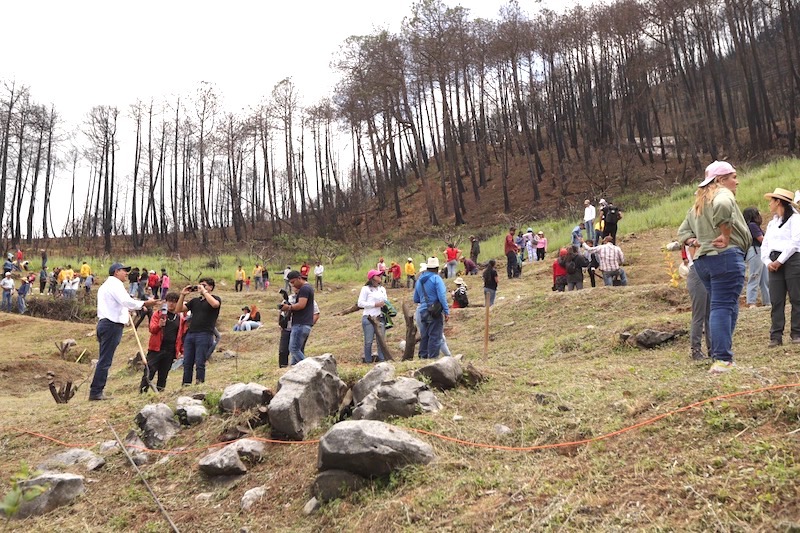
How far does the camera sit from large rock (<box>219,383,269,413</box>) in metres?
6.11

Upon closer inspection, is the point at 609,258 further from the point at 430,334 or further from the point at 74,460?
the point at 74,460

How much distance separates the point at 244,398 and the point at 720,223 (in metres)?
4.73

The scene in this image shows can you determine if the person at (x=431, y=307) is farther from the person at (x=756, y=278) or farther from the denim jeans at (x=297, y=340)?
the person at (x=756, y=278)

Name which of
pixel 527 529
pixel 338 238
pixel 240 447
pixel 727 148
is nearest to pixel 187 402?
pixel 240 447

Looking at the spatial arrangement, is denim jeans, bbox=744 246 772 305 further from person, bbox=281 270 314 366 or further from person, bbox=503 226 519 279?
person, bbox=503 226 519 279

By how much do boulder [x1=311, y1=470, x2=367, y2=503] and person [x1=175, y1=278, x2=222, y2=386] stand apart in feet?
14.3

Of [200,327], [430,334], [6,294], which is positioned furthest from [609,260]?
[6,294]

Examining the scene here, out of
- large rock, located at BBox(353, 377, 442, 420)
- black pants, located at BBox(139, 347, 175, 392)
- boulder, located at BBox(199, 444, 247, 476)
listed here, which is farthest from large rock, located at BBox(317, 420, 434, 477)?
black pants, located at BBox(139, 347, 175, 392)

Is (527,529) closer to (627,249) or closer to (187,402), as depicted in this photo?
(187,402)

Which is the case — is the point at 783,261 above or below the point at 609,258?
below

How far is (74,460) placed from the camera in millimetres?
5684

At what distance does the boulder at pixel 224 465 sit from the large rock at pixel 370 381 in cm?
127

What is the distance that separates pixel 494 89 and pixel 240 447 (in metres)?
39.4

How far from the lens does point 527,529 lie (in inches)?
127
